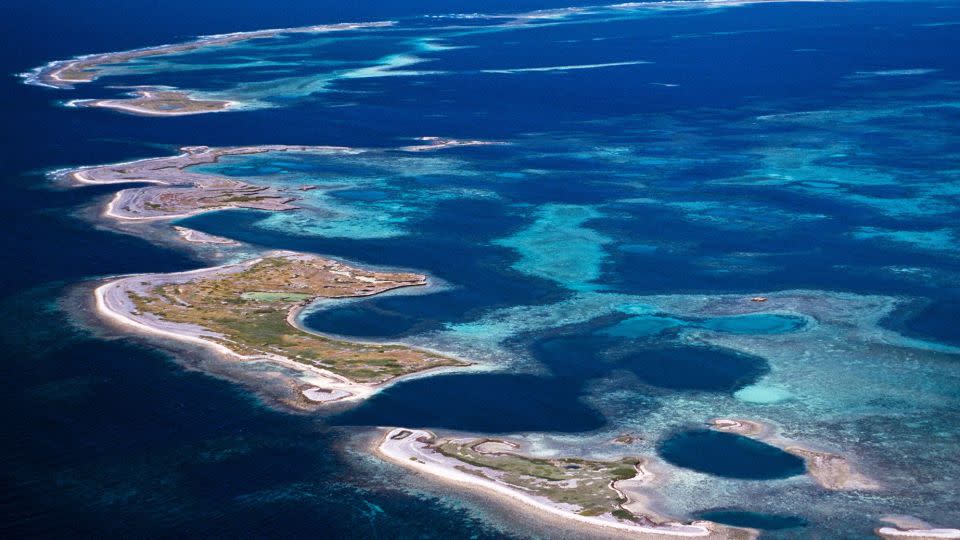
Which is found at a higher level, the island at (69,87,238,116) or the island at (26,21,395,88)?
the island at (26,21,395,88)

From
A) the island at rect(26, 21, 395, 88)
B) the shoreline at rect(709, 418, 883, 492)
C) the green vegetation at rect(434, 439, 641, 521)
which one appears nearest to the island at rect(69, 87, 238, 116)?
the island at rect(26, 21, 395, 88)

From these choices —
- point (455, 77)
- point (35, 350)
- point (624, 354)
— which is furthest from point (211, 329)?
point (455, 77)

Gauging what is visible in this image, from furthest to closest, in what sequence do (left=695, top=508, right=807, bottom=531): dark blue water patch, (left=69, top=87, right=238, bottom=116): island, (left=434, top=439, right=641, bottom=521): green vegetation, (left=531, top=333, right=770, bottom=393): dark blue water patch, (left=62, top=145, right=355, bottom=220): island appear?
1. (left=69, top=87, right=238, bottom=116): island
2. (left=62, top=145, right=355, bottom=220): island
3. (left=531, top=333, right=770, bottom=393): dark blue water patch
4. (left=434, top=439, right=641, bottom=521): green vegetation
5. (left=695, top=508, right=807, bottom=531): dark blue water patch

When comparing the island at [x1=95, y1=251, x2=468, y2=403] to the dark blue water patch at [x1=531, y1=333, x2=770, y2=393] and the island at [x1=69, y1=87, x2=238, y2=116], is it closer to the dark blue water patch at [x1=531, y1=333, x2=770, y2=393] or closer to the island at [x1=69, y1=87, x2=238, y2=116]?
the dark blue water patch at [x1=531, y1=333, x2=770, y2=393]

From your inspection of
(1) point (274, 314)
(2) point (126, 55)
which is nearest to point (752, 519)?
(1) point (274, 314)

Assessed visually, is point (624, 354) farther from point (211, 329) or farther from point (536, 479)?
point (211, 329)

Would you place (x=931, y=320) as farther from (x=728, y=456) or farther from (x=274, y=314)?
(x=274, y=314)

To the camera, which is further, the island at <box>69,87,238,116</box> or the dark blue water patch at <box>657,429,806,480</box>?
the island at <box>69,87,238,116</box>
